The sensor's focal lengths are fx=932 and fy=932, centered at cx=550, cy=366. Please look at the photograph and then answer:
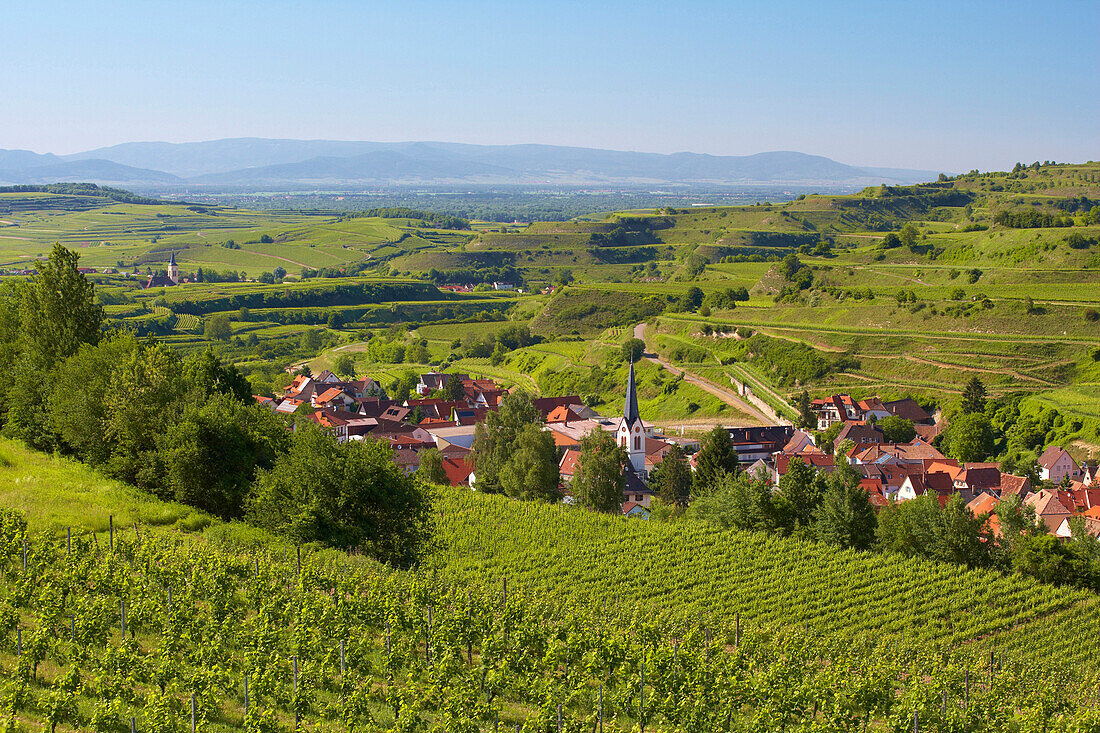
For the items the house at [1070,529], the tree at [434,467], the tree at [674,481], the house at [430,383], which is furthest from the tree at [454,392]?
the house at [1070,529]

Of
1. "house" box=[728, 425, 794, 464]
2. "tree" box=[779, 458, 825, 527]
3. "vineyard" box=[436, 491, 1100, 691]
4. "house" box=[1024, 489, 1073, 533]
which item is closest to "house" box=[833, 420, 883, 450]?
"house" box=[728, 425, 794, 464]

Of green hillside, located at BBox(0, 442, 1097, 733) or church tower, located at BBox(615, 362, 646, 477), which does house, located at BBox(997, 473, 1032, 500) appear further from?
green hillside, located at BBox(0, 442, 1097, 733)

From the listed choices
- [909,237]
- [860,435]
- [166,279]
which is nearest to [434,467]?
[860,435]

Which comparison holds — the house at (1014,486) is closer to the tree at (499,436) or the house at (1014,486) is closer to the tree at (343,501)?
the tree at (499,436)

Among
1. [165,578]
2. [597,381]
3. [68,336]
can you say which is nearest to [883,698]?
[165,578]

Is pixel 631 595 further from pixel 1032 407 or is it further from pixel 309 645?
pixel 1032 407

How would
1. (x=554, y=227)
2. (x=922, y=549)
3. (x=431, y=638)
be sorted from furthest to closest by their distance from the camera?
(x=554, y=227) → (x=922, y=549) → (x=431, y=638)
